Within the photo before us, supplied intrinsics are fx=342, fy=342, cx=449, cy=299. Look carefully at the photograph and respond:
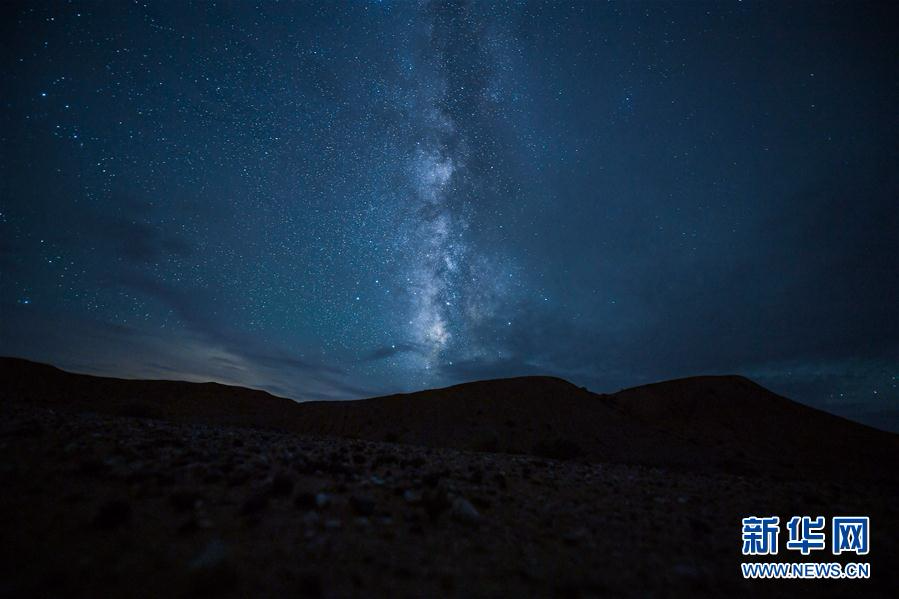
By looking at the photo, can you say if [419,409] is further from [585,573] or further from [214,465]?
[585,573]

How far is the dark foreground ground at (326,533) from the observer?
3.18m

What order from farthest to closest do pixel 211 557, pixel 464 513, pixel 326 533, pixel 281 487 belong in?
pixel 281 487, pixel 464 513, pixel 326 533, pixel 211 557

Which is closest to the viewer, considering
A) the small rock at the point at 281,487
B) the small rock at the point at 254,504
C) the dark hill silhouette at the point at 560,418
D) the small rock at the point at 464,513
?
the small rock at the point at 254,504

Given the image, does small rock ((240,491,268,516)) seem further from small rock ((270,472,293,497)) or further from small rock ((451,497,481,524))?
small rock ((451,497,481,524))

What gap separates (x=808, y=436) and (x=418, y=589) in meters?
Result: 45.6

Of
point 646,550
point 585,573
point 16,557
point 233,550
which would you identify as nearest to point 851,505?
point 646,550

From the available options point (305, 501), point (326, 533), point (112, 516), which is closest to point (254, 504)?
point (305, 501)

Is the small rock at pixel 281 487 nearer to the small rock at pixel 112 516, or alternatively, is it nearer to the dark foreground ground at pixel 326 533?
the dark foreground ground at pixel 326 533

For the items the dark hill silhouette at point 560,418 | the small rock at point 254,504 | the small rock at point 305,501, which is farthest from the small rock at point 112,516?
the dark hill silhouette at point 560,418

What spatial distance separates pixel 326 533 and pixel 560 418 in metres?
33.6

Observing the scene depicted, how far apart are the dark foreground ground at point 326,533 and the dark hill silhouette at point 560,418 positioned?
18217 mm

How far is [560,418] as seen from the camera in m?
34.1

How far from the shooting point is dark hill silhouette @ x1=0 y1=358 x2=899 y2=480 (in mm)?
27141

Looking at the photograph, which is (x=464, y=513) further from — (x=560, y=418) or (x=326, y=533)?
(x=560, y=418)
